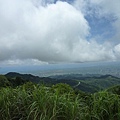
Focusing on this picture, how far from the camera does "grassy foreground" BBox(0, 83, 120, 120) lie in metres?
3.37

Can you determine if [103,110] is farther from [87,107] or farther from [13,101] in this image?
[13,101]

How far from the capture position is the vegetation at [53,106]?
11.1 ft

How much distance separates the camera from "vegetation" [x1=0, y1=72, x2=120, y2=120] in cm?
337

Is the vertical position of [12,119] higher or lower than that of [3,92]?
lower

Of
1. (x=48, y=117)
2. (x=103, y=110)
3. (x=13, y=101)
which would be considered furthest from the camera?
(x=13, y=101)

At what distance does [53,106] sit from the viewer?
3416mm

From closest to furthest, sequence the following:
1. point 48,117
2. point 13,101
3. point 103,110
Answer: point 48,117 → point 103,110 → point 13,101

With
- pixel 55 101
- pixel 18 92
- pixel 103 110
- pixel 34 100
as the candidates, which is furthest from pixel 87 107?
pixel 18 92

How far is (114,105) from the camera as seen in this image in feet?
11.8

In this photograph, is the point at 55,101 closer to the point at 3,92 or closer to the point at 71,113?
the point at 71,113

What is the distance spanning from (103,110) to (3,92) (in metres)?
1.74

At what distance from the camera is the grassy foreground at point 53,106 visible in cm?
337

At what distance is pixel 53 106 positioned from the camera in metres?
3.42

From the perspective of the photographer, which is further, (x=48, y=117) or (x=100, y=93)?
(x=100, y=93)
